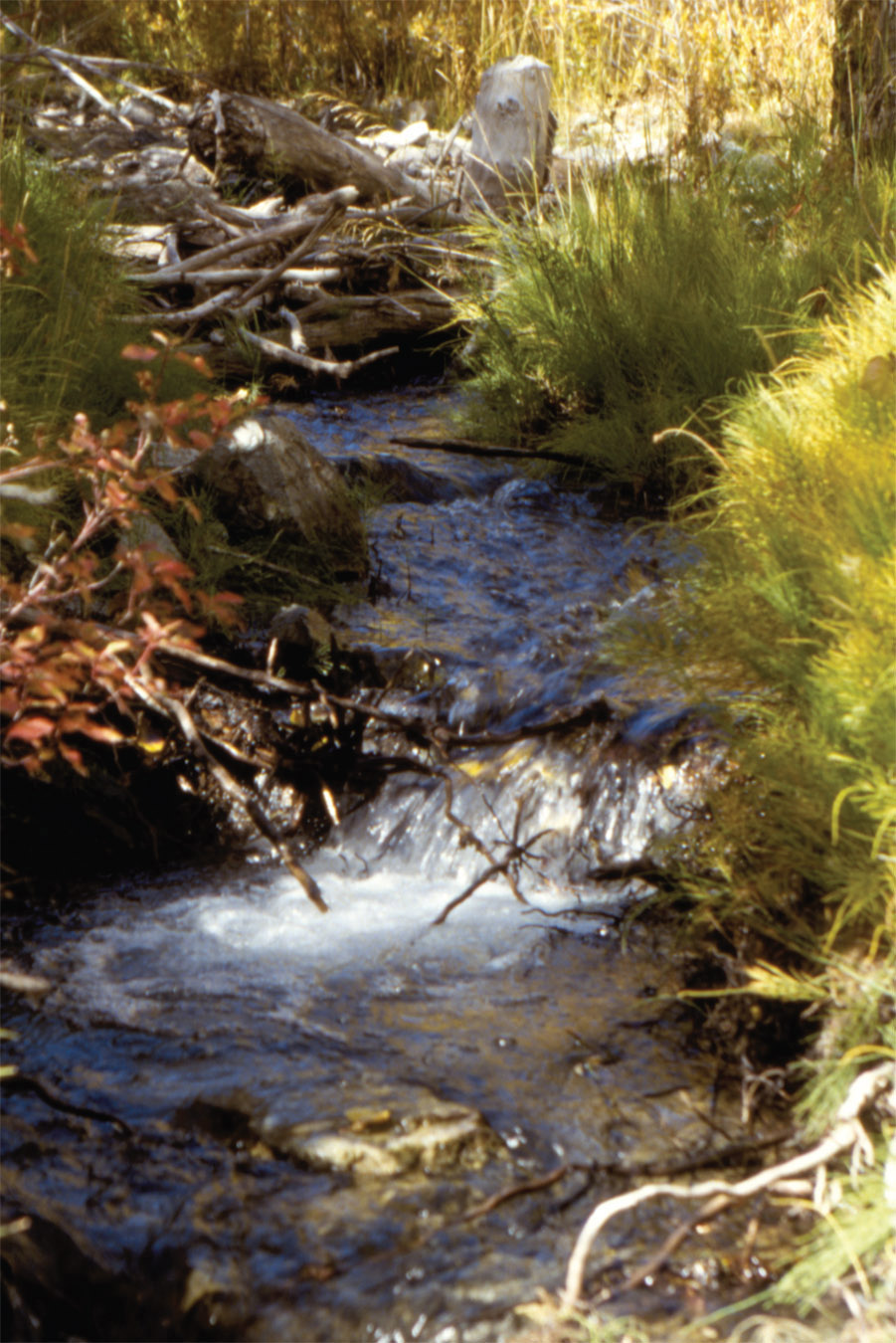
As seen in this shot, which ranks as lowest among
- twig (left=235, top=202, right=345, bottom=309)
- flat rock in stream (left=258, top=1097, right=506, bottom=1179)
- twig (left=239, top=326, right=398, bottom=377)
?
flat rock in stream (left=258, top=1097, right=506, bottom=1179)

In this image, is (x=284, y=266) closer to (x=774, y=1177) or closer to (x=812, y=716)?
(x=812, y=716)

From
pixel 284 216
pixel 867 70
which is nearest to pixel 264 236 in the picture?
pixel 284 216

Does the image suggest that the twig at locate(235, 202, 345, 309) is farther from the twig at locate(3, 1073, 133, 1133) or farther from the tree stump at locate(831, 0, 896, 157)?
the twig at locate(3, 1073, 133, 1133)

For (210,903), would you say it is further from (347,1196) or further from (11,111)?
(11,111)

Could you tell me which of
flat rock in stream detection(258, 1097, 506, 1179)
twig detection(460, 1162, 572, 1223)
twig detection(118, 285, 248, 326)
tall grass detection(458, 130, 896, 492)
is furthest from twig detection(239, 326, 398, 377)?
twig detection(460, 1162, 572, 1223)

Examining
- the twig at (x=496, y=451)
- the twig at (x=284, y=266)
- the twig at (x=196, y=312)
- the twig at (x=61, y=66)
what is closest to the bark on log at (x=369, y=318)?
the twig at (x=284, y=266)

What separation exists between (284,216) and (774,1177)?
19.4ft

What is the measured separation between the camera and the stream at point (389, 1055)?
1.77m

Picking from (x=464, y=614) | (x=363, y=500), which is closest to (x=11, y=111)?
(x=363, y=500)

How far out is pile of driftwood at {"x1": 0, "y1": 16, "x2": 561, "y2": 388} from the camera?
595 cm

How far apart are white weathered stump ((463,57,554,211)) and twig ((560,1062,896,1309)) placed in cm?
642

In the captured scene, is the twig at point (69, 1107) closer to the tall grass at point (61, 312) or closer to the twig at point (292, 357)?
the tall grass at point (61, 312)

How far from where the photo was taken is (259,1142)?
2057 mm

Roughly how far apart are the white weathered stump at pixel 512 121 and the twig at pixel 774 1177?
21.1 ft
